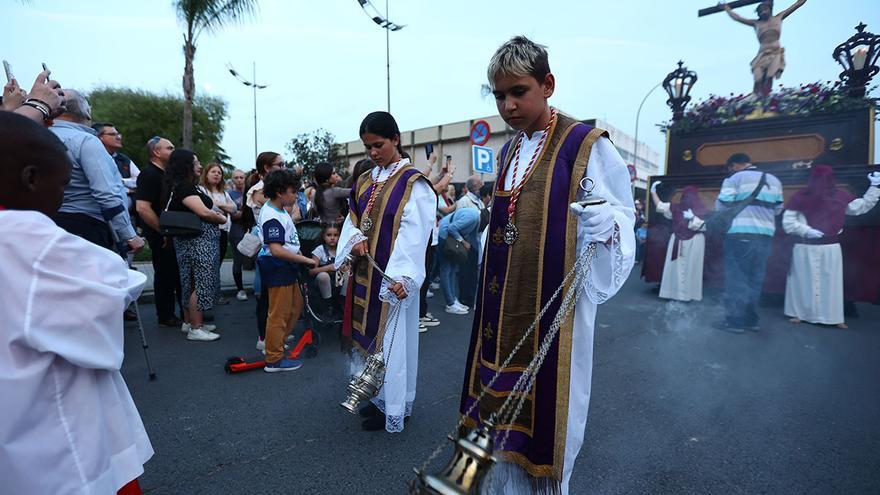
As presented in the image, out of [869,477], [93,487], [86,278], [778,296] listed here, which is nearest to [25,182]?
[86,278]

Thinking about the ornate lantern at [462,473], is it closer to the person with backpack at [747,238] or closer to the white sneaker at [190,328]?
the white sneaker at [190,328]

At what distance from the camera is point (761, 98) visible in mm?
7391

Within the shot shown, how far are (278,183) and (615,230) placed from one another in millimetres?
2983

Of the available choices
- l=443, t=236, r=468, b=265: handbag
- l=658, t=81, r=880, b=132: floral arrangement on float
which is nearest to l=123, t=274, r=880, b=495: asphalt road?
l=443, t=236, r=468, b=265: handbag

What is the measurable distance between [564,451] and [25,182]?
1962 mm

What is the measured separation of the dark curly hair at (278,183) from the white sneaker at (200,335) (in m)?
1.95

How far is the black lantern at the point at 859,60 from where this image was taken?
20.3 ft

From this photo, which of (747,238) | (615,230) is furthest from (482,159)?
(615,230)

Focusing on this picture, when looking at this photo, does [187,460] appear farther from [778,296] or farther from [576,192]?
[778,296]

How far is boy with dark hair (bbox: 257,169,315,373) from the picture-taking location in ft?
12.4

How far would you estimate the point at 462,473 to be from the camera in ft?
3.21

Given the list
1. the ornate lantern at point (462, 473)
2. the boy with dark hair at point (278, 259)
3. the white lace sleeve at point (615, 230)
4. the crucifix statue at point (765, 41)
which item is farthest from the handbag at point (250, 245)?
the crucifix statue at point (765, 41)

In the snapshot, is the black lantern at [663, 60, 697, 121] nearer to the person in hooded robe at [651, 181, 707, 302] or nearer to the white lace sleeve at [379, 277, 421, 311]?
the person in hooded robe at [651, 181, 707, 302]

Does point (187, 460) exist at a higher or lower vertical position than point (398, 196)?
lower
